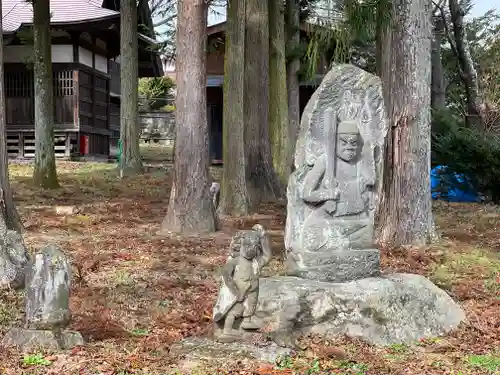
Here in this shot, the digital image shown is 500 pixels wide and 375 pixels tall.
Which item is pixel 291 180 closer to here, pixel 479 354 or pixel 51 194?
pixel 479 354

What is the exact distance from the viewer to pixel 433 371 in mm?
5062

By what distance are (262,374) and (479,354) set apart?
2080mm

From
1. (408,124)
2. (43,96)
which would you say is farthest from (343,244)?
(43,96)

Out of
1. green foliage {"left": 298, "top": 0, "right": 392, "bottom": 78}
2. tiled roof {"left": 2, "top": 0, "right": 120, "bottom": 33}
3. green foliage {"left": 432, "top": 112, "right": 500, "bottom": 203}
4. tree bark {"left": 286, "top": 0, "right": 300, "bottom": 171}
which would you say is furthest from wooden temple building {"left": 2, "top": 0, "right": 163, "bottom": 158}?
green foliage {"left": 298, "top": 0, "right": 392, "bottom": 78}

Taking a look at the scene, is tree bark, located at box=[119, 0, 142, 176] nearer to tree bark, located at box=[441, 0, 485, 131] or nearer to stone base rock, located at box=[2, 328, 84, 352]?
tree bark, located at box=[441, 0, 485, 131]

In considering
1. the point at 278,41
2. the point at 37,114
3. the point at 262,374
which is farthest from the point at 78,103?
the point at 262,374

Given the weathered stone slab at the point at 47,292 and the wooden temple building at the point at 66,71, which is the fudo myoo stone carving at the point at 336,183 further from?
the wooden temple building at the point at 66,71

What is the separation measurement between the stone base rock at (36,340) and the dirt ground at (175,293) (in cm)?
10

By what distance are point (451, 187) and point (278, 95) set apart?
5324 mm

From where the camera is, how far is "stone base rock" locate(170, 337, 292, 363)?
5.09 m

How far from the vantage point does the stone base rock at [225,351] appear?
5089 millimetres

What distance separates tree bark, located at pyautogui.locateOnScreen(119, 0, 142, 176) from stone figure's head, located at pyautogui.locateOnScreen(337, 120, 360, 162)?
1495 centimetres

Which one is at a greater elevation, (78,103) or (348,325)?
(78,103)

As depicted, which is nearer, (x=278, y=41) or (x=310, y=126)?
→ (x=310, y=126)
